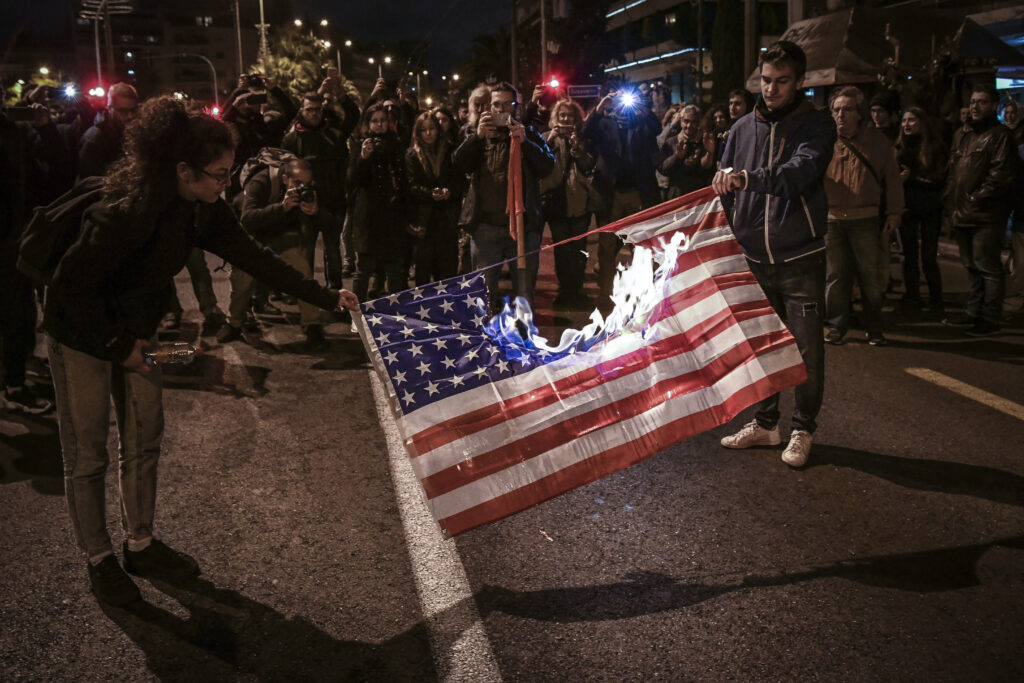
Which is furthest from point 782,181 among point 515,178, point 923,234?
point 923,234

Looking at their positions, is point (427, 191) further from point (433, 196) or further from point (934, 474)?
point (934, 474)

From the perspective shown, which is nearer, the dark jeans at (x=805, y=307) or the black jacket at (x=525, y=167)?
the dark jeans at (x=805, y=307)

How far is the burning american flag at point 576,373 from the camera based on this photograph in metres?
3.94

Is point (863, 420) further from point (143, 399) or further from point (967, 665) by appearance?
point (143, 399)

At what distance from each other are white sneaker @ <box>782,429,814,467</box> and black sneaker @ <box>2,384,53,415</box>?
4.92 meters

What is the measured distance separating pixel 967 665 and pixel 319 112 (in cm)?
882

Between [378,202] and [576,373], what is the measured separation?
5.72 m

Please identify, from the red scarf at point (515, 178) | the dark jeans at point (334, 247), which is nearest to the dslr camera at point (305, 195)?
the red scarf at point (515, 178)

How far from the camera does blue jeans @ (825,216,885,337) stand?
318 inches

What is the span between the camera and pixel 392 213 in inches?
376

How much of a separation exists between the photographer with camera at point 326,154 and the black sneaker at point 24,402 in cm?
402

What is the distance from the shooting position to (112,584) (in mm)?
3895

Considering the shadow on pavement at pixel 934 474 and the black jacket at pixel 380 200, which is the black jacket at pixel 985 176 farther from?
the black jacket at pixel 380 200

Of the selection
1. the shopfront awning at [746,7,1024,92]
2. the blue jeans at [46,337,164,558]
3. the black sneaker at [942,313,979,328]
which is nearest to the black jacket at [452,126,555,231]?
the black sneaker at [942,313,979,328]
